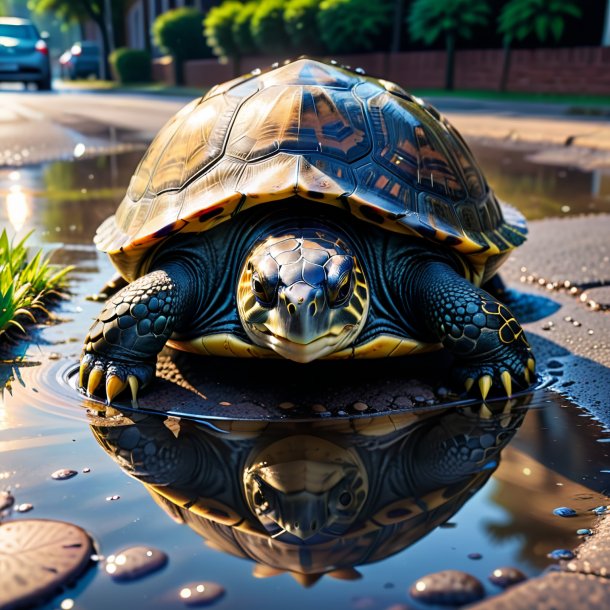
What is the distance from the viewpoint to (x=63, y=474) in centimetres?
202

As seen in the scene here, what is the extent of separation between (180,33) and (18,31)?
38.4 feet

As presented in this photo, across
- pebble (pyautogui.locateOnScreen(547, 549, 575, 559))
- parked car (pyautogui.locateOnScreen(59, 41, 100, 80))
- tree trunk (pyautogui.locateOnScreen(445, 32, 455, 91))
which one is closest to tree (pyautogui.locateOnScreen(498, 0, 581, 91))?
tree trunk (pyautogui.locateOnScreen(445, 32, 455, 91))

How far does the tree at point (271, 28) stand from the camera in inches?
1048

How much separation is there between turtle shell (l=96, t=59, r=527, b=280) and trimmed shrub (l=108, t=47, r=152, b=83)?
36.3 meters

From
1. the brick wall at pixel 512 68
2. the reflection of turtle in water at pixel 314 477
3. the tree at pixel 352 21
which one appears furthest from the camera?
the tree at pixel 352 21

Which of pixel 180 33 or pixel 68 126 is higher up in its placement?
pixel 180 33

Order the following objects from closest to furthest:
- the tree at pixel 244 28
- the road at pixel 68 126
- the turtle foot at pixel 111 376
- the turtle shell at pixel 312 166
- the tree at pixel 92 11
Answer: the turtle foot at pixel 111 376, the turtle shell at pixel 312 166, the road at pixel 68 126, the tree at pixel 244 28, the tree at pixel 92 11

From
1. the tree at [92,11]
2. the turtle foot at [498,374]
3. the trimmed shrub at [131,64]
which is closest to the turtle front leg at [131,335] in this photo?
the turtle foot at [498,374]

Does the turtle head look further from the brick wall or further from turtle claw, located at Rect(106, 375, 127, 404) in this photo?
the brick wall

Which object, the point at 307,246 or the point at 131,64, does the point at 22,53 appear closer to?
the point at 131,64

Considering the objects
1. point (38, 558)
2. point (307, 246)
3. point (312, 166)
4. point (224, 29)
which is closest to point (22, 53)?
point (224, 29)

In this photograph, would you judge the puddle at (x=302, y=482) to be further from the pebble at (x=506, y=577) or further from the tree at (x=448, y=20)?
the tree at (x=448, y=20)

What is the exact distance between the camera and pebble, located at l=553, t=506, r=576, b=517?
6.09ft

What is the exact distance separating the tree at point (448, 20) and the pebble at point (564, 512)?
22.2 metres
